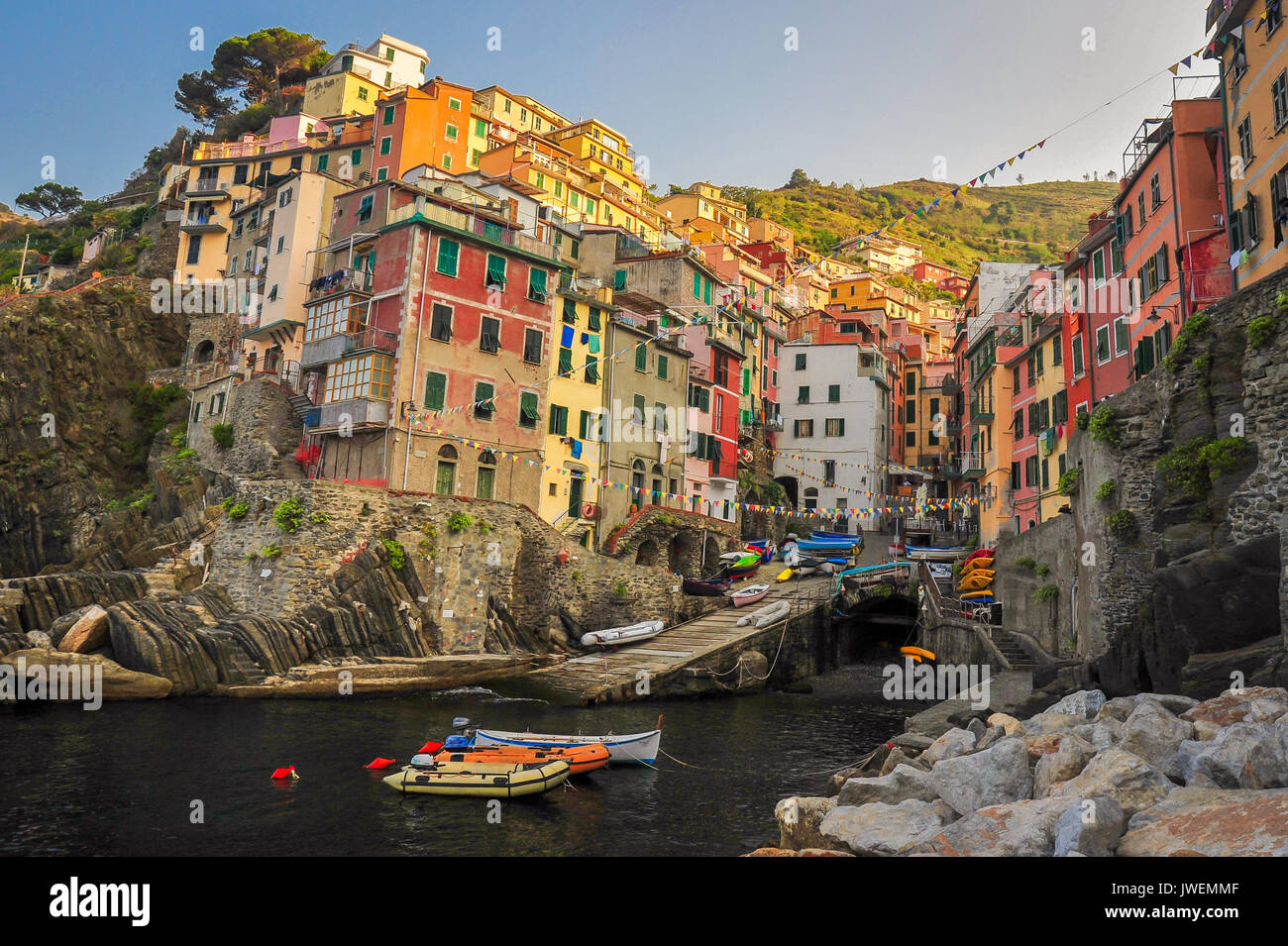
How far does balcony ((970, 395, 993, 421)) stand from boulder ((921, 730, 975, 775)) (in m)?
37.8

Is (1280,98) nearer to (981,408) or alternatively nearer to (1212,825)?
(1212,825)

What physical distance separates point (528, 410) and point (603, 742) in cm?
2285

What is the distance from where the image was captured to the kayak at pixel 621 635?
37.8 meters

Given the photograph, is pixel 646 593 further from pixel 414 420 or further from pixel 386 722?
pixel 386 722

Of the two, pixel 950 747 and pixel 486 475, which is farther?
pixel 486 475

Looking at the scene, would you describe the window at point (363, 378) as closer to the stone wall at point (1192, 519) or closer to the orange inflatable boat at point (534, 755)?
the orange inflatable boat at point (534, 755)

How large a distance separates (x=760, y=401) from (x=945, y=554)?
69.0ft

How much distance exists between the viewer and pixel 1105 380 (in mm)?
36344

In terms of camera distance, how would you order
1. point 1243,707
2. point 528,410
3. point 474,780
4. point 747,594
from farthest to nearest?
1. point 747,594
2. point 528,410
3. point 474,780
4. point 1243,707

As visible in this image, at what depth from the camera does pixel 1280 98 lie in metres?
23.8

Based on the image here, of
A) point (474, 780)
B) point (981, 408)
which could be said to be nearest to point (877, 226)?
point (981, 408)
